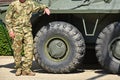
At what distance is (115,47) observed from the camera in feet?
34.7

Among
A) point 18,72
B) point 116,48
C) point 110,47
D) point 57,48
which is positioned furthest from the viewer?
point 57,48

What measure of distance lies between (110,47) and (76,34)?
774 mm

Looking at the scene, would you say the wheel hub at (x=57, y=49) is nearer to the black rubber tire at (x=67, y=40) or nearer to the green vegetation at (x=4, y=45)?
the black rubber tire at (x=67, y=40)

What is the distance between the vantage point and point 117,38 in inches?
416

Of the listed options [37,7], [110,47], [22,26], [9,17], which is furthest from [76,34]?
[9,17]

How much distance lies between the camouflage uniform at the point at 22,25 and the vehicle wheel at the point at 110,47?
1.41 metres

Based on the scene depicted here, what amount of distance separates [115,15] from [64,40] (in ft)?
4.01

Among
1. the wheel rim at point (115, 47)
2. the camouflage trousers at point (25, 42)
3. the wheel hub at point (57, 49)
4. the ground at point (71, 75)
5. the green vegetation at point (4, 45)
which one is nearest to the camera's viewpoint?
the ground at point (71, 75)

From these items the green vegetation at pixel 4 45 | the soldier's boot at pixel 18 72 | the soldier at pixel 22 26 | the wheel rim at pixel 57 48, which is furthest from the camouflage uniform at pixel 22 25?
the green vegetation at pixel 4 45

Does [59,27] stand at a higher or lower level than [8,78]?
higher

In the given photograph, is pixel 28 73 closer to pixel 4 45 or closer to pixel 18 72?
pixel 18 72

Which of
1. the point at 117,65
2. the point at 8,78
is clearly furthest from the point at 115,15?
the point at 8,78

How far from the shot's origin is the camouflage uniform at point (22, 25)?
35.0ft

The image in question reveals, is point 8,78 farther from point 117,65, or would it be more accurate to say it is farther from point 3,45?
point 3,45
